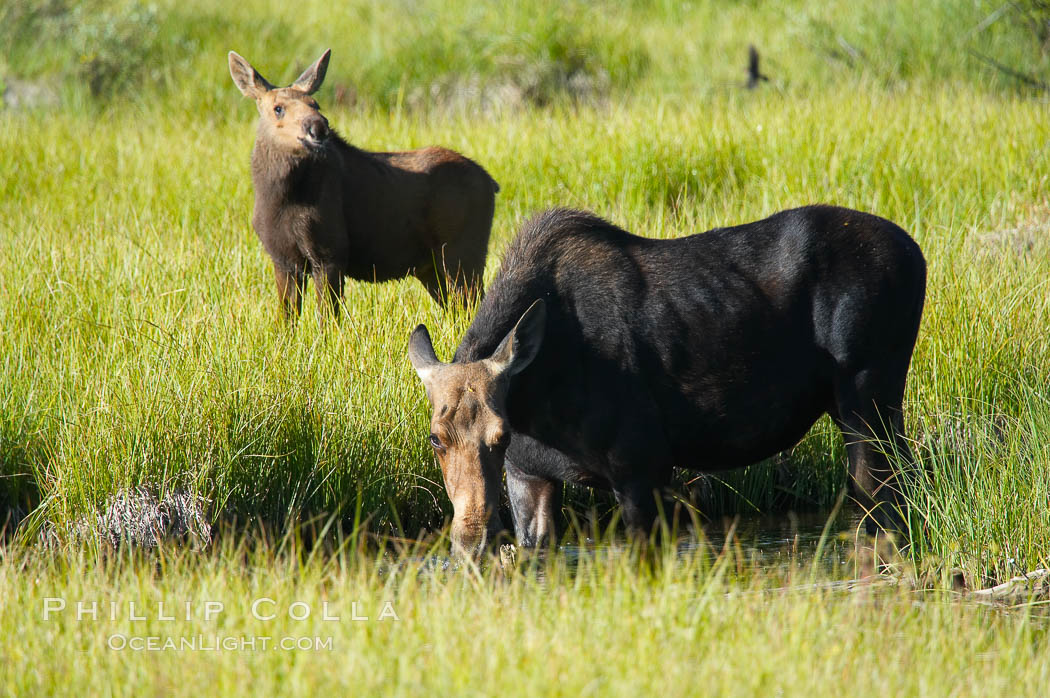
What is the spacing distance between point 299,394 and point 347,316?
2.84 feet

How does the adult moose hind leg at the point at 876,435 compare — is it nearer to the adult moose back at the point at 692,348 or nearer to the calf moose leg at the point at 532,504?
the adult moose back at the point at 692,348

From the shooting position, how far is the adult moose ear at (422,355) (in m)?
4.64

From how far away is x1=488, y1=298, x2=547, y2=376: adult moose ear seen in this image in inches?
178

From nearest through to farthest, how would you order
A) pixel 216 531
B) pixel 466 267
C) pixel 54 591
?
pixel 54 591, pixel 216 531, pixel 466 267

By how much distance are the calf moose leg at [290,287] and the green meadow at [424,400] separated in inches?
8.0

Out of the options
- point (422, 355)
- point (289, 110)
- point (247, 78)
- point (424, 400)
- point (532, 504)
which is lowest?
point (532, 504)

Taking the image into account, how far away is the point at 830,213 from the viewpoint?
17.2 feet

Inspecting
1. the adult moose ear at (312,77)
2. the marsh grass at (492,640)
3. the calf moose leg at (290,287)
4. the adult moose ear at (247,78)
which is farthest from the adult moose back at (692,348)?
the adult moose ear at (247,78)

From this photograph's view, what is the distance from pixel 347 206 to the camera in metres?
7.43

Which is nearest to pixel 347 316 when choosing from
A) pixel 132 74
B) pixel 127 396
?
pixel 127 396

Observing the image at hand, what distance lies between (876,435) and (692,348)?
896mm

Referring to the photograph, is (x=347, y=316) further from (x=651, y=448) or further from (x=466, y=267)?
(x=651, y=448)

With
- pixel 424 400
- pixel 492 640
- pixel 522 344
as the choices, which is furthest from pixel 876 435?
pixel 424 400

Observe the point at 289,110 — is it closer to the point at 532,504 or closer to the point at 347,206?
the point at 347,206
